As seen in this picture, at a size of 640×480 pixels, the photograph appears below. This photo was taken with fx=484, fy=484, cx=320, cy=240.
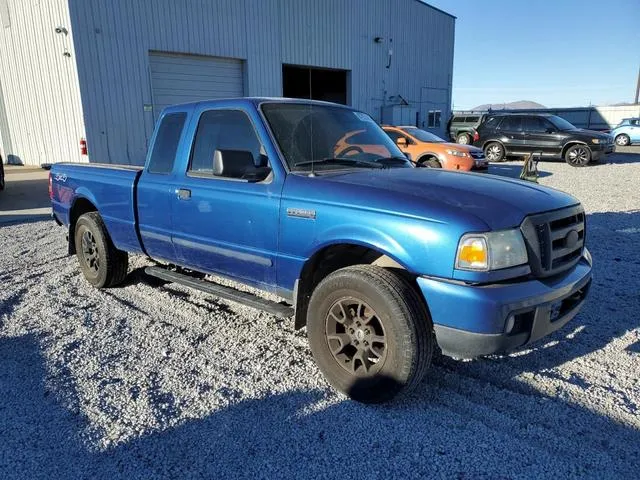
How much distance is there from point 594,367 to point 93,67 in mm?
14575

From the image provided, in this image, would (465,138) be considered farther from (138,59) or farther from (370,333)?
(370,333)

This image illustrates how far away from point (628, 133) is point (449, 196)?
104 feet

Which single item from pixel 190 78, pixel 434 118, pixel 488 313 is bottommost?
pixel 488 313

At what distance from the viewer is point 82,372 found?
137 inches

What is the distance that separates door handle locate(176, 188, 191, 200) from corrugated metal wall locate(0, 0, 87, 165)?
1152 centimetres

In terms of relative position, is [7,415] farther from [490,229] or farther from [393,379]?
[490,229]

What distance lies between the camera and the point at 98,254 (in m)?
5.24

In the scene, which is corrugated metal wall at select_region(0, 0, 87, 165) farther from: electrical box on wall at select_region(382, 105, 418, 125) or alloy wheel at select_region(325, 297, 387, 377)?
electrical box on wall at select_region(382, 105, 418, 125)

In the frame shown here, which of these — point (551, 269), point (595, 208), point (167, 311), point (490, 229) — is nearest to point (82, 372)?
point (167, 311)

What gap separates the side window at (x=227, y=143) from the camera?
3.48 meters

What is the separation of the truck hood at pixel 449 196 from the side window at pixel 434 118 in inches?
1055

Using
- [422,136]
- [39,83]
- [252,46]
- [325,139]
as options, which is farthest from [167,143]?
[252,46]

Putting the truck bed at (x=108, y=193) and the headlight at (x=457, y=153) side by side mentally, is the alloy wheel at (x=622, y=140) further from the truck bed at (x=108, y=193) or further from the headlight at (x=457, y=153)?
the truck bed at (x=108, y=193)

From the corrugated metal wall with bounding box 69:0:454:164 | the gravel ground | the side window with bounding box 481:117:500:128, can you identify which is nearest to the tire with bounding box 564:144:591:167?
the side window with bounding box 481:117:500:128
